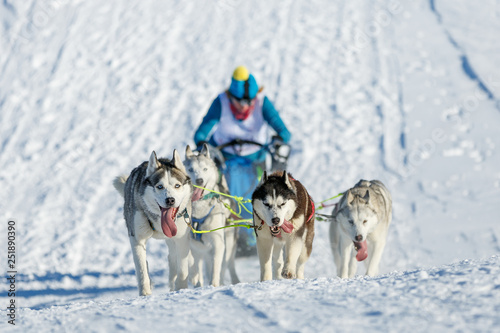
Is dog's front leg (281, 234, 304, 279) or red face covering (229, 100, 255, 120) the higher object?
red face covering (229, 100, 255, 120)

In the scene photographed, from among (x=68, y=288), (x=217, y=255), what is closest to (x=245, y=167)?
(x=217, y=255)

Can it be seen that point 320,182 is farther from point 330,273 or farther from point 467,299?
point 467,299

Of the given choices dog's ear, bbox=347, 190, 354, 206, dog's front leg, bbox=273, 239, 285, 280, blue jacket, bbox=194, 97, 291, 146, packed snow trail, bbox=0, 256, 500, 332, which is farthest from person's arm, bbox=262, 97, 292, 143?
packed snow trail, bbox=0, 256, 500, 332

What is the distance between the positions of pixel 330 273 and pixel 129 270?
1882mm

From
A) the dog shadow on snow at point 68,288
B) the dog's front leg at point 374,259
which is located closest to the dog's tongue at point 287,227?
the dog's front leg at point 374,259

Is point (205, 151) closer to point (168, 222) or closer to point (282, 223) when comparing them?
point (168, 222)

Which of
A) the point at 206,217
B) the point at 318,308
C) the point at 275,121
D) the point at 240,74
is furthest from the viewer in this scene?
the point at 275,121

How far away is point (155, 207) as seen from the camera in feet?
12.8

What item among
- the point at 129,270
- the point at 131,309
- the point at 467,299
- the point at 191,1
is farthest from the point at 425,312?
the point at 191,1

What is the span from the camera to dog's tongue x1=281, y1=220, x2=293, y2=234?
3.86 meters

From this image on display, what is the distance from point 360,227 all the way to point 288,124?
5138mm

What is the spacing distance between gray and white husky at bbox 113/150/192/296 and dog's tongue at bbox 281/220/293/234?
0.65 metres

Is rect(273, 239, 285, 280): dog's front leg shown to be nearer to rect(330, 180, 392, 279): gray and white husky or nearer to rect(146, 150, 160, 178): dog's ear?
rect(330, 180, 392, 279): gray and white husky

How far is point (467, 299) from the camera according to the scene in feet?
8.92
